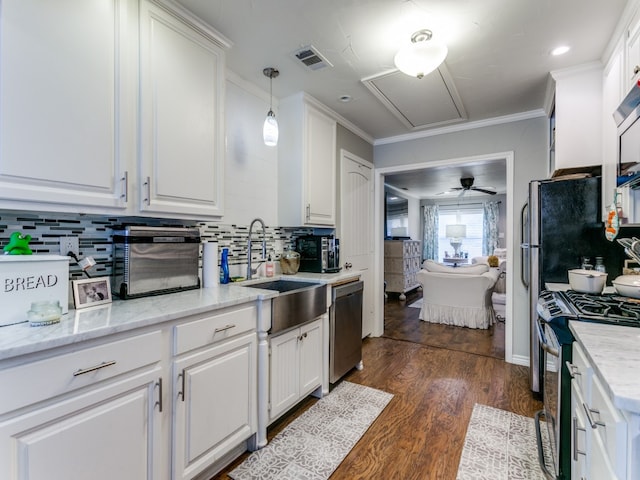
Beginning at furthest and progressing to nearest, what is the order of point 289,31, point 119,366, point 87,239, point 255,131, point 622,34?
point 255,131, point 289,31, point 622,34, point 87,239, point 119,366

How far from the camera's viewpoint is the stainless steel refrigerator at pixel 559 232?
7.22 feet

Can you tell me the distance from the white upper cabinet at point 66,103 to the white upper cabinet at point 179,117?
0.08 meters

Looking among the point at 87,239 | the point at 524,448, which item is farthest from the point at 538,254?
the point at 87,239

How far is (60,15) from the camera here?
1.25m

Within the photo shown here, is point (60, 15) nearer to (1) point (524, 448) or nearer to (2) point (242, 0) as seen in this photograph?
(2) point (242, 0)

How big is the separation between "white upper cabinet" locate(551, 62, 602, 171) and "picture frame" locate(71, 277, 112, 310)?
3039 mm

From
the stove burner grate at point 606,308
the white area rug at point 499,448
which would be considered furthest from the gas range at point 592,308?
the white area rug at point 499,448

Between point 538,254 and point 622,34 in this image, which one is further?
point 538,254

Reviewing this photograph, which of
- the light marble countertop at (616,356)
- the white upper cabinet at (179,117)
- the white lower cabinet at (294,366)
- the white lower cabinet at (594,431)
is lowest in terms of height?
the white lower cabinet at (294,366)

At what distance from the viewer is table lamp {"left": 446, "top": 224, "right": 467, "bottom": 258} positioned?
27.6 feet

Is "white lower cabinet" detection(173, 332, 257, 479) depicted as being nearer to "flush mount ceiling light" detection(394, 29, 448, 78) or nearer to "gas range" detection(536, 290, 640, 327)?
"gas range" detection(536, 290, 640, 327)

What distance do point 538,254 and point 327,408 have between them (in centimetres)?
196

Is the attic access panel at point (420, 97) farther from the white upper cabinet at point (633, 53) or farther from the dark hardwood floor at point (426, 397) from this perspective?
the dark hardwood floor at point (426, 397)

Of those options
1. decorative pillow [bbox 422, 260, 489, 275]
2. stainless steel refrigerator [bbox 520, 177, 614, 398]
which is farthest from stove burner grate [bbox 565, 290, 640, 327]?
decorative pillow [bbox 422, 260, 489, 275]
